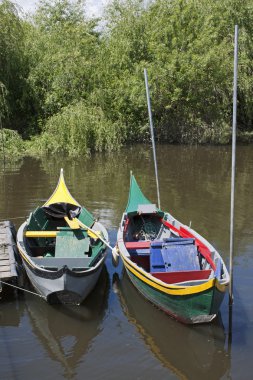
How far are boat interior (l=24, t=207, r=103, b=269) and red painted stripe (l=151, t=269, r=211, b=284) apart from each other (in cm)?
162

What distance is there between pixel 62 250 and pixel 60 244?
0.20 metres

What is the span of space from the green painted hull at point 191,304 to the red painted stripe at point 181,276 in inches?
10.6

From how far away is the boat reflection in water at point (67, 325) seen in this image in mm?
7996

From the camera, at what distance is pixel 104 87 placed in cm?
2962

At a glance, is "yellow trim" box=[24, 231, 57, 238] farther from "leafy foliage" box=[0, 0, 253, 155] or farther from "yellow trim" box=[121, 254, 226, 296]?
"leafy foliage" box=[0, 0, 253, 155]

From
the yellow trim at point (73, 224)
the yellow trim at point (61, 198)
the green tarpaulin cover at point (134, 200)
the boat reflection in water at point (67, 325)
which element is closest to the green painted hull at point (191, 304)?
the boat reflection in water at point (67, 325)

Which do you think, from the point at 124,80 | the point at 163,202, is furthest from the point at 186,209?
the point at 124,80

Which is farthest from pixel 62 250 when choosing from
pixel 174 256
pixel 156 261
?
pixel 174 256

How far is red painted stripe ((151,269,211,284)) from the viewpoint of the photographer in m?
8.66

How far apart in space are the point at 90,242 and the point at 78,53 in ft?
67.5

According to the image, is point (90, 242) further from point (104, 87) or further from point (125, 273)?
point (104, 87)

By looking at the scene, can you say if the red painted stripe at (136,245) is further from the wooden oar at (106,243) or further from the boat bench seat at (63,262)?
the boat bench seat at (63,262)

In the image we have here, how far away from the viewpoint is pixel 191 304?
816 centimetres

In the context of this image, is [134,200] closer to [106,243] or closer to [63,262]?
[106,243]
